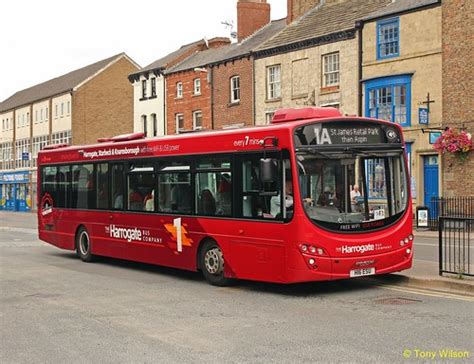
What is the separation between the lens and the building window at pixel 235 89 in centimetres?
4041

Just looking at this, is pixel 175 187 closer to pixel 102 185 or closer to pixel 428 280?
pixel 102 185

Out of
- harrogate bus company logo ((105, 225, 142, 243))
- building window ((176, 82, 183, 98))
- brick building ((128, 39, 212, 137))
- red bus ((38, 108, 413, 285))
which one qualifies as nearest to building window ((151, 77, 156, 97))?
brick building ((128, 39, 212, 137))

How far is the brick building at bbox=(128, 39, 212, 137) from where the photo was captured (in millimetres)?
48500

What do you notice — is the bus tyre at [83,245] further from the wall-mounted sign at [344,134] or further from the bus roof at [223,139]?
the wall-mounted sign at [344,134]

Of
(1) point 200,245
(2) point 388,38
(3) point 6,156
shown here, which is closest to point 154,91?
(2) point 388,38

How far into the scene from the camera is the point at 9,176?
71.4 m

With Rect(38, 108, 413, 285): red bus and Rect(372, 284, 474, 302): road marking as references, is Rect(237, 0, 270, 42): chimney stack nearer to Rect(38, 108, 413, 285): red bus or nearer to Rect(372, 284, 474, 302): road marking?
Rect(38, 108, 413, 285): red bus

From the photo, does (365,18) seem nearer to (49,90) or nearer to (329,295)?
(329,295)

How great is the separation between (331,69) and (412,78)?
17.1 feet

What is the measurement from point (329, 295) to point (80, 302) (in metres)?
3.92

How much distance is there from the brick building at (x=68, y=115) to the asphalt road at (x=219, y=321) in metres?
49.5

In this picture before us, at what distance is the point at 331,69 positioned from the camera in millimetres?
33312

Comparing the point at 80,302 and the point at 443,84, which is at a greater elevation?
the point at 443,84

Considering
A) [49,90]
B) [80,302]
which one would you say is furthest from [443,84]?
[49,90]
